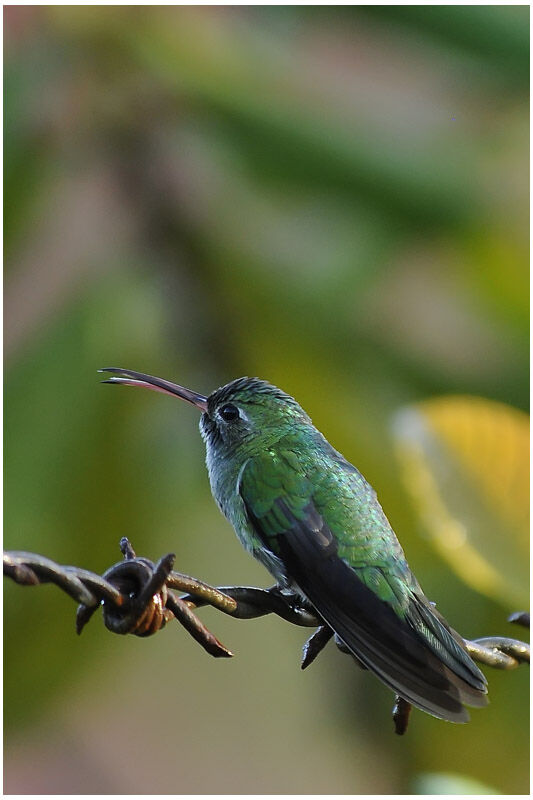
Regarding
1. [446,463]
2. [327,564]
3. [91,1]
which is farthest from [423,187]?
[327,564]

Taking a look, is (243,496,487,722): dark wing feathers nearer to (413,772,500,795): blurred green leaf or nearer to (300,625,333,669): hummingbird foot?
(300,625,333,669): hummingbird foot

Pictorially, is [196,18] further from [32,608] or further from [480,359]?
[32,608]

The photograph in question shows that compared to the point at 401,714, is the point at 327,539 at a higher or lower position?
higher

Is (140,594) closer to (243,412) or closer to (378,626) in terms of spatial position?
(378,626)

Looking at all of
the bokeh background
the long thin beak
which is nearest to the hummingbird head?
the long thin beak

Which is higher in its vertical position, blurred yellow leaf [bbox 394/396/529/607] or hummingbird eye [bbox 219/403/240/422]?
hummingbird eye [bbox 219/403/240/422]

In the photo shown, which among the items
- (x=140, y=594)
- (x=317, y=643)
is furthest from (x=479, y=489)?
(x=140, y=594)

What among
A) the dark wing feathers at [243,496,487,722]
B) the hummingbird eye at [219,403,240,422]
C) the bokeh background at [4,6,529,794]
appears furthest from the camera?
the bokeh background at [4,6,529,794]
